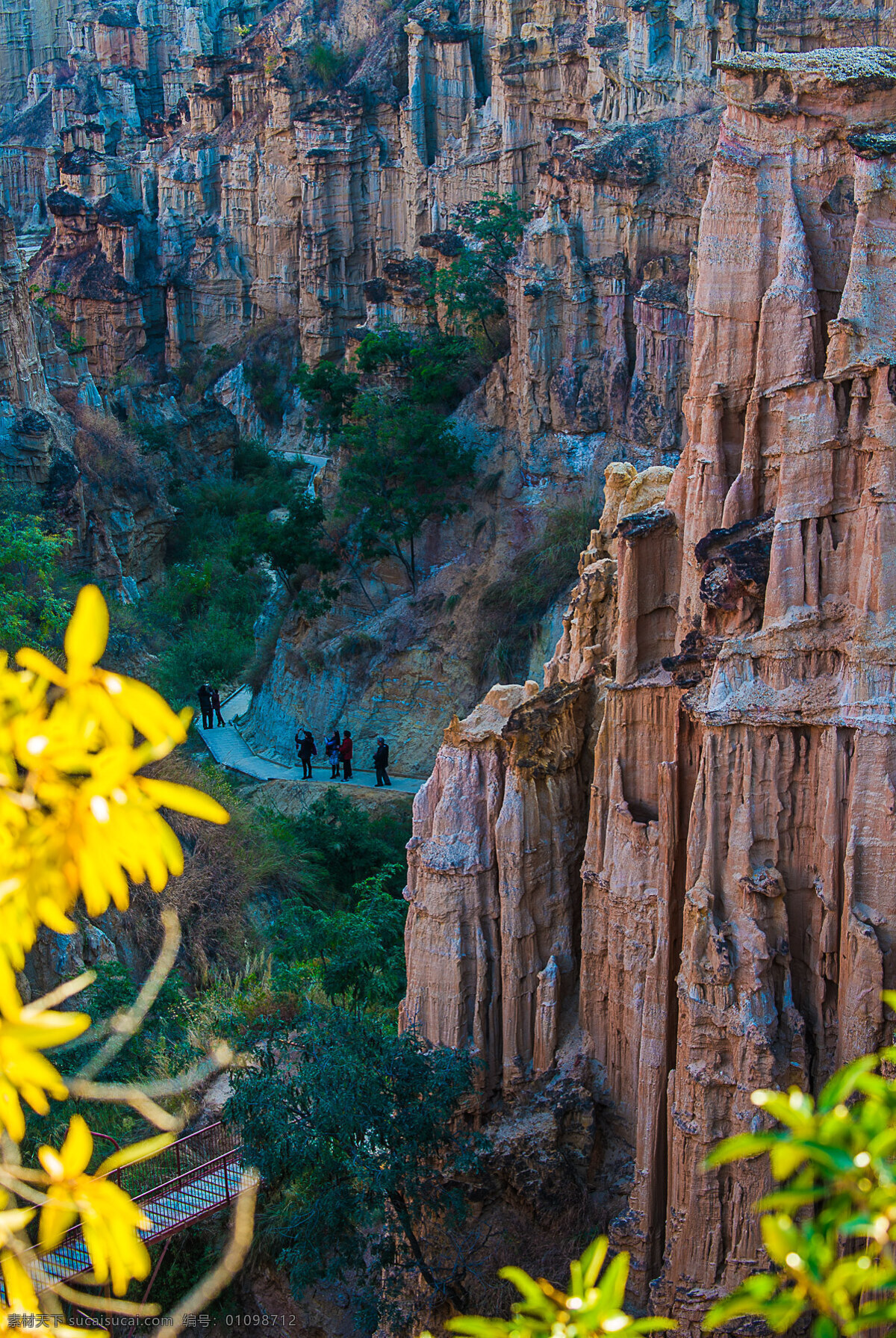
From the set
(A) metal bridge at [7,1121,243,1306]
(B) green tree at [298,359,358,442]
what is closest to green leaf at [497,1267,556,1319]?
(A) metal bridge at [7,1121,243,1306]

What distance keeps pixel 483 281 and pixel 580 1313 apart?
114ft

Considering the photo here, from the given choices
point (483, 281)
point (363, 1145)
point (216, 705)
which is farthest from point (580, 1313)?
point (483, 281)

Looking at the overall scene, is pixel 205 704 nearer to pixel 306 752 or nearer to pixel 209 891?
pixel 306 752

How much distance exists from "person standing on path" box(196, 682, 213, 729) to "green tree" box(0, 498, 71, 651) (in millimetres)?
4566

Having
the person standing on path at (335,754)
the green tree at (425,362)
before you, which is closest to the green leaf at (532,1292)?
the person standing on path at (335,754)

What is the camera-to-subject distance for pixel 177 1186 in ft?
48.2

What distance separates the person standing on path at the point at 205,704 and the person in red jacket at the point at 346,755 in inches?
172

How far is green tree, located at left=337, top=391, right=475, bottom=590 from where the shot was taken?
108 feet

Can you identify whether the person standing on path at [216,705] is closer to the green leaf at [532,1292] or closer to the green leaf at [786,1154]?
the green leaf at [532,1292]

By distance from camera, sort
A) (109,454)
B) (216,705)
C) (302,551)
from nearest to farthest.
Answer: (216,705), (302,551), (109,454)

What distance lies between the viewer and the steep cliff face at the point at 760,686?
10.8 metres

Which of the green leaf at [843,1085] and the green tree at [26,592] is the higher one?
the green tree at [26,592]

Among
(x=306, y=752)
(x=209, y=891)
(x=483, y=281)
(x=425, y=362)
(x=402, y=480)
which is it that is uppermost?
(x=483, y=281)

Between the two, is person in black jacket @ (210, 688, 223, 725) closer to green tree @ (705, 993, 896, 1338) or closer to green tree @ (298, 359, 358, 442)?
green tree @ (298, 359, 358, 442)
